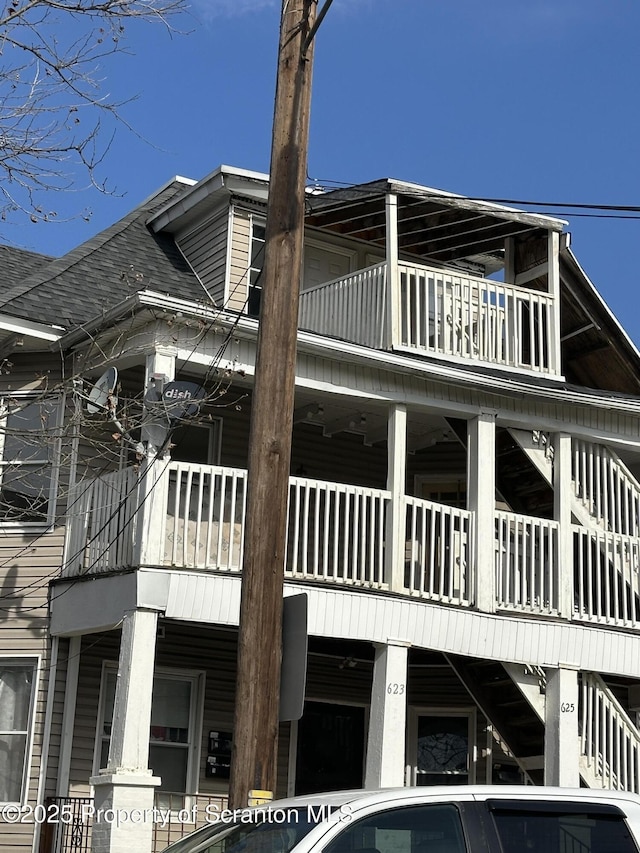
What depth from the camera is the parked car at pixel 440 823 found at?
6.03 meters

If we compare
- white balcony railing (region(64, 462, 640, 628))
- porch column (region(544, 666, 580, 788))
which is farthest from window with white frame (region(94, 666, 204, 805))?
porch column (region(544, 666, 580, 788))

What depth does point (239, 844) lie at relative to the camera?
6.31 metres

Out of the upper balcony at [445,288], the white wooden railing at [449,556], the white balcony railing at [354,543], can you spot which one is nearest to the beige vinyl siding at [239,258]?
the upper balcony at [445,288]

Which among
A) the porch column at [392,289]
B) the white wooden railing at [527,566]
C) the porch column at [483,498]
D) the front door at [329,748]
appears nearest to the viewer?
the porch column at [483,498]

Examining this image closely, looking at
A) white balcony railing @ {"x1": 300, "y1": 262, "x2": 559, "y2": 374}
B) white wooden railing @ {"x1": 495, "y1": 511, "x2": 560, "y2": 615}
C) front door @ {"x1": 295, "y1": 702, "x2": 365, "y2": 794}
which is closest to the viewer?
white wooden railing @ {"x1": 495, "y1": 511, "x2": 560, "y2": 615}

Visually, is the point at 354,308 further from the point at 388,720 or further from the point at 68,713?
the point at 68,713

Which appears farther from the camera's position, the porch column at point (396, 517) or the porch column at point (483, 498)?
the porch column at point (483, 498)

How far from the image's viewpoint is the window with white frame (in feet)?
49.5

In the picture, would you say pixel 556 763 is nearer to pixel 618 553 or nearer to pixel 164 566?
pixel 618 553

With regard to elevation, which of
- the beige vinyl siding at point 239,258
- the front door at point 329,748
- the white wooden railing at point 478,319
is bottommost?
the front door at point 329,748

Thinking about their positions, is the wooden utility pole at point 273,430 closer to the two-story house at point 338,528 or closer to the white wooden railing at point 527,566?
the two-story house at point 338,528

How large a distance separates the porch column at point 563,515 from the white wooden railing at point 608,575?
14cm

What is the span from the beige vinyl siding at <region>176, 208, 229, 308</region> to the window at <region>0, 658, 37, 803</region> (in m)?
5.41

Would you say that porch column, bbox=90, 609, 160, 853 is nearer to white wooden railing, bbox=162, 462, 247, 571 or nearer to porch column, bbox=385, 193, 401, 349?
white wooden railing, bbox=162, 462, 247, 571
